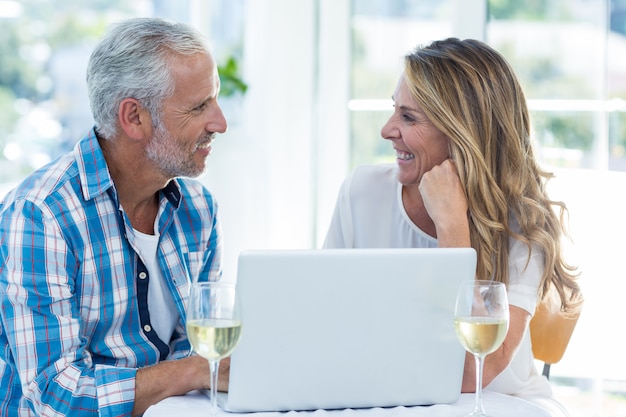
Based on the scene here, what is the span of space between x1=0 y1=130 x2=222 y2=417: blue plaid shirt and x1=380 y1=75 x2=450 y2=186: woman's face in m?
0.55

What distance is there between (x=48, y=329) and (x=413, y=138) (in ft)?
3.05

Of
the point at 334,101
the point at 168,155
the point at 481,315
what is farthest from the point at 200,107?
the point at 334,101

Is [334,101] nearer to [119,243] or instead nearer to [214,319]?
[119,243]

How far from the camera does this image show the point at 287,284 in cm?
129

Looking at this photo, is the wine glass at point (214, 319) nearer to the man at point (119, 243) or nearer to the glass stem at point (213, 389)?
the glass stem at point (213, 389)

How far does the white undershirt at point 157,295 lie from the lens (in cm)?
193

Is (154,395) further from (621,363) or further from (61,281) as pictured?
(621,363)

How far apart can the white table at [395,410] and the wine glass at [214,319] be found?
0.68ft

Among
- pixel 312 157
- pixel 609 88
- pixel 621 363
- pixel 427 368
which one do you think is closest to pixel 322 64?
pixel 312 157

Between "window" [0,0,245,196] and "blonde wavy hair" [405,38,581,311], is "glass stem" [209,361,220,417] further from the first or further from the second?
"window" [0,0,245,196]

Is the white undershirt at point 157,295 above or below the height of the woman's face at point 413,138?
below

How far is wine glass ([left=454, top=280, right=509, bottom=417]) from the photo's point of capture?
4.18ft

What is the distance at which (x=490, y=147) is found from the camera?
6.38 feet

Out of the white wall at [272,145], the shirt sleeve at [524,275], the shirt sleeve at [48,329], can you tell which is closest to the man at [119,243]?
the shirt sleeve at [48,329]
